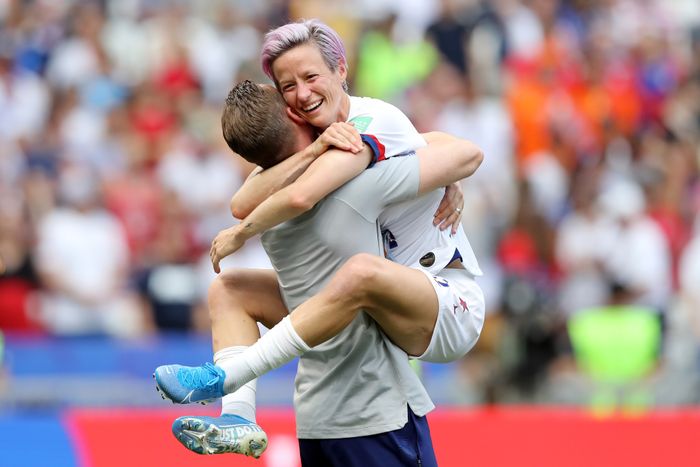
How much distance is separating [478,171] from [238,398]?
651 centimetres

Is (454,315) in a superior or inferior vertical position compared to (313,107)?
inferior

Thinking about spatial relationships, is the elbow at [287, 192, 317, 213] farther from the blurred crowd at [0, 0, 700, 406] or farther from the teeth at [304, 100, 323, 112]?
the blurred crowd at [0, 0, 700, 406]

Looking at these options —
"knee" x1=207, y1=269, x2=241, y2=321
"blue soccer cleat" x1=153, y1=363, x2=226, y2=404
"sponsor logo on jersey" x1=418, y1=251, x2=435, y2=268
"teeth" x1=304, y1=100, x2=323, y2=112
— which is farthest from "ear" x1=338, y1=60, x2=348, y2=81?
"blue soccer cleat" x1=153, y1=363, x2=226, y2=404

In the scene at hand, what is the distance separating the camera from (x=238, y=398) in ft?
15.5

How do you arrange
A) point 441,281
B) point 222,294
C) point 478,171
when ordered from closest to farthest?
point 441,281 < point 222,294 < point 478,171

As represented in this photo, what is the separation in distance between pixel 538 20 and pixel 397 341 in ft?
28.4

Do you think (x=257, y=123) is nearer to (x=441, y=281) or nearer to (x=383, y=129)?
(x=383, y=129)

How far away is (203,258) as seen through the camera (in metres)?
10.3

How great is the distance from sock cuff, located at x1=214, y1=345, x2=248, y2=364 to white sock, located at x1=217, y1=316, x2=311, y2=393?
83mm

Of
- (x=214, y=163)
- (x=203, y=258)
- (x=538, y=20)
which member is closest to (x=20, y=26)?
(x=214, y=163)

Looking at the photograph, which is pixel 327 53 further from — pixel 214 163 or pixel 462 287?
pixel 214 163

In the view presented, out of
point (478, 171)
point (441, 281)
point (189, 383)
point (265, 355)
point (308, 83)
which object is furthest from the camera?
point (478, 171)

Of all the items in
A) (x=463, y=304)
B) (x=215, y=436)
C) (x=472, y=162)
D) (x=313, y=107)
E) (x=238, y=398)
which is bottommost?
(x=215, y=436)

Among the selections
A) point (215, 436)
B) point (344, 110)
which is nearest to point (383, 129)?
point (344, 110)
